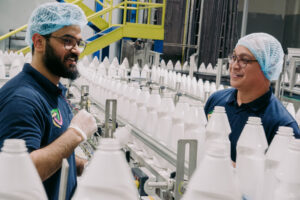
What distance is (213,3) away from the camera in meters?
6.82

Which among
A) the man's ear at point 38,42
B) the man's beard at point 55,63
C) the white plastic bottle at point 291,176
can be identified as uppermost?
the man's ear at point 38,42

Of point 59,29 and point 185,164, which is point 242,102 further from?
point 59,29

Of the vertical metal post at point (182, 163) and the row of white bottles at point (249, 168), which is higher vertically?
the row of white bottles at point (249, 168)

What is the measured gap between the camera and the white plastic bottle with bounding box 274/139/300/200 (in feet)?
1.97

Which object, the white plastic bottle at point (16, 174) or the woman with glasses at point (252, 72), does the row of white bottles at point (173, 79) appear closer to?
the woman with glasses at point (252, 72)

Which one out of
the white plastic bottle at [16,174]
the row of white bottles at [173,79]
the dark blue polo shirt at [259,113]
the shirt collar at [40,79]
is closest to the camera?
the white plastic bottle at [16,174]

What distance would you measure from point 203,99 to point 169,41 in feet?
16.3

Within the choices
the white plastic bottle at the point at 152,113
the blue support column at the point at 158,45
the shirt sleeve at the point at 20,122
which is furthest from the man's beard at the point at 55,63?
the blue support column at the point at 158,45

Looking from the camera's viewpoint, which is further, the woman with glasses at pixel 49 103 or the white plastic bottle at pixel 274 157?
the woman with glasses at pixel 49 103

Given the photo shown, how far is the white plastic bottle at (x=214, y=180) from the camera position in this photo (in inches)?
19.4

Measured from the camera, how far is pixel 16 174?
49cm

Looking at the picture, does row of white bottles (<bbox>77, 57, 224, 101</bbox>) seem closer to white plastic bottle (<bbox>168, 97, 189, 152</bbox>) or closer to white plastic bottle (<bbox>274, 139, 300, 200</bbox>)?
white plastic bottle (<bbox>168, 97, 189, 152</bbox>)

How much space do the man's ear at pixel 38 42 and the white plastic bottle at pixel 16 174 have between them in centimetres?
107

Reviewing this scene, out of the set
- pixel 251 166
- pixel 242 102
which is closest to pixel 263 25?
pixel 242 102
